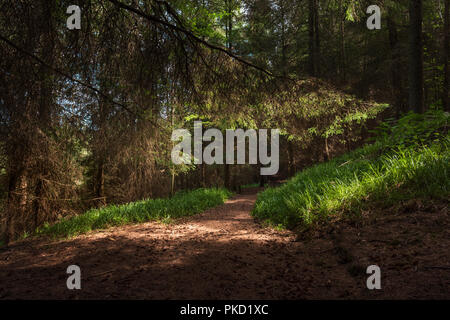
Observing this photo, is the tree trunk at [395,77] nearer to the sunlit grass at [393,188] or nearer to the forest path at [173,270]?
the sunlit grass at [393,188]

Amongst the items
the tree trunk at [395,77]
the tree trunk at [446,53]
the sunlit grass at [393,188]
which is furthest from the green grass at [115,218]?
the tree trunk at [395,77]

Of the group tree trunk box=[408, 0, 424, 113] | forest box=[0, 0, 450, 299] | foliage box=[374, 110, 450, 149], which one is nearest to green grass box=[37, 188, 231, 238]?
forest box=[0, 0, 450, 299]

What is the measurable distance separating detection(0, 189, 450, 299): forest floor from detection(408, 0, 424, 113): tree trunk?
15.1 feet

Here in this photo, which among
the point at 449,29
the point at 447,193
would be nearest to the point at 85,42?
the point at 447,193

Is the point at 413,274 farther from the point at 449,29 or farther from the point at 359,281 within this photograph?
the point at 449,29

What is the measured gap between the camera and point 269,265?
2570 millimetres

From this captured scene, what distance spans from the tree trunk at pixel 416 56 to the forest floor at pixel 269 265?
4.59m

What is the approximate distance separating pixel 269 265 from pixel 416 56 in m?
6.82

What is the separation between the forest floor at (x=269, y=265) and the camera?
1854mm

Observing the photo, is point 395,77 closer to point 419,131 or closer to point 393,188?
point 419,131

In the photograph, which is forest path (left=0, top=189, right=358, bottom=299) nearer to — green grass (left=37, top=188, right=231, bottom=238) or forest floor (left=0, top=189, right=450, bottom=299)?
forest floor (left=0, top=189, right=450, bottom=299)

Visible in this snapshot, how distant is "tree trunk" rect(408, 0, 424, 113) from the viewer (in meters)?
5.52

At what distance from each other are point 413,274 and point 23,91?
4491mm
